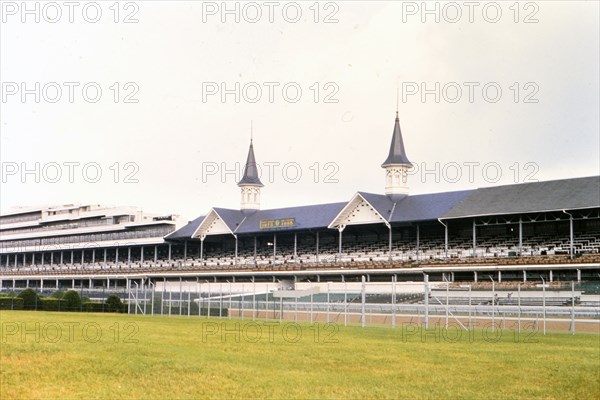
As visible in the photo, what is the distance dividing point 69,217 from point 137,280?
2841 centimetres

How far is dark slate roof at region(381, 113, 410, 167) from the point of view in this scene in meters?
77.2

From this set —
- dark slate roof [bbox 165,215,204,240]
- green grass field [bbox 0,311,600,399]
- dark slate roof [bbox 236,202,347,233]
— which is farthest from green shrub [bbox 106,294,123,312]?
green grass field [bbox 0,311,600,399]

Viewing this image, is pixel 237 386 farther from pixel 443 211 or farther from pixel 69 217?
pixel 69 217

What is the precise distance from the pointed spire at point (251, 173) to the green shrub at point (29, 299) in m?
33.4

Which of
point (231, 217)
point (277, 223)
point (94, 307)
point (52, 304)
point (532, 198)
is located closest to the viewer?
point (532, 198)

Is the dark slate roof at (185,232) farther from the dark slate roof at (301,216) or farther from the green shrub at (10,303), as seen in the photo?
the green shrub at (10,303)

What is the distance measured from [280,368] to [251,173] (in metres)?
75.2

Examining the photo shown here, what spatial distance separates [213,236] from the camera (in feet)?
262

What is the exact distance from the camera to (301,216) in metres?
74.5

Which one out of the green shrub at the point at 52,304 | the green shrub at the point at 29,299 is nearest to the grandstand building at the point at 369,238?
the green shrub at the point at 52,304

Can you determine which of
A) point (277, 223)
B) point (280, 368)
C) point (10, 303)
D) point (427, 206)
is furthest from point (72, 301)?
point (280, 368)

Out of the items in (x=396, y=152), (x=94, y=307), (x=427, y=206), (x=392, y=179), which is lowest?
(x=94, y=307)

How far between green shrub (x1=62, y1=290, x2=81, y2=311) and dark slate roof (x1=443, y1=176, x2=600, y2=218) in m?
28.0

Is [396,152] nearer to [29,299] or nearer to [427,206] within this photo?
[427,206]
